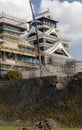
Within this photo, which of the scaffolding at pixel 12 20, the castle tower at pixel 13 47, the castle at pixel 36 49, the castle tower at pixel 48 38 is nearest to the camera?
the castle tower at pixel 13 47

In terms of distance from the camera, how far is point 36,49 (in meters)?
99.5

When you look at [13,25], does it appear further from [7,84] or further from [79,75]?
[79,75]

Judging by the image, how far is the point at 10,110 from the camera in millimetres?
48438

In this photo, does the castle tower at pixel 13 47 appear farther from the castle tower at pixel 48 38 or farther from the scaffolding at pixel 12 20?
the castle tower at pixel 48 38

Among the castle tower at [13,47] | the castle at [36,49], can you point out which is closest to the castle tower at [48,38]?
the castle at [36,49]

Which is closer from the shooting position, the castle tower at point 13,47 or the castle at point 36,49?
the castle tower at point 13,47

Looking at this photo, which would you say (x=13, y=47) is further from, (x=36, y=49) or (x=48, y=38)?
(x=48, y=38)

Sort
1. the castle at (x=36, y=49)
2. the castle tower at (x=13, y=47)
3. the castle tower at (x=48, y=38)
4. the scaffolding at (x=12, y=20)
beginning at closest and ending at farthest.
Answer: the castle tower at (x=13, y=47) → the castle at (x=36, y=49) → the scaffolding at (x=12, y=20) → the castle tower at (x=48, y=38)

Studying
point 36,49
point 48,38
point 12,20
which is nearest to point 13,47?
point 12,20

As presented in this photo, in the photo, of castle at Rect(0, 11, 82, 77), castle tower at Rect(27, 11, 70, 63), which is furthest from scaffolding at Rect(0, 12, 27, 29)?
castle tower at Rect(27, 11, 70, 63)

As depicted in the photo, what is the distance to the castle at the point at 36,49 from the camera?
86.8 m

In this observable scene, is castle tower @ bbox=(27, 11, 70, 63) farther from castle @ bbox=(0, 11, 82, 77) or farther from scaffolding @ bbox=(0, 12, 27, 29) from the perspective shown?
scaffolding @ bbox=(0, 12, 27, 29)

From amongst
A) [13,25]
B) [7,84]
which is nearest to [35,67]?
[13,25]

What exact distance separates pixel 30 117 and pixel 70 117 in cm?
598
